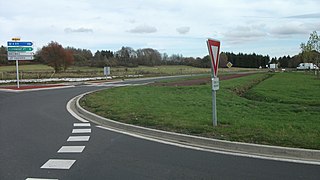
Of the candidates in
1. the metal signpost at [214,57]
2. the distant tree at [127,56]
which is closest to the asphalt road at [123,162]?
the metal signpost at [214,57]

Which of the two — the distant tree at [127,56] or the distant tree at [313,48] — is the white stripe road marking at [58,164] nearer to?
the distant tree at [313,48]

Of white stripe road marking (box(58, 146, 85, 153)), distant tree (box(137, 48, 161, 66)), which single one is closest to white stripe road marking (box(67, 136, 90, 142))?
white stripe road marking (box(58, 146, 85, 153))

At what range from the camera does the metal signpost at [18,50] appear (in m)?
31.5

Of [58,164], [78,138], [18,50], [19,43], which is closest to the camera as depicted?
[58,164]

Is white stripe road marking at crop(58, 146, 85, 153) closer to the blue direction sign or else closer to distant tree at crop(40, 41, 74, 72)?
the blue direction sign

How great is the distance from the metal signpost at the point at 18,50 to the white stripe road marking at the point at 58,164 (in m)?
27.4

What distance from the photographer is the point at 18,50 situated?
31.7 meters

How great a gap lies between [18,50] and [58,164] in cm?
2845

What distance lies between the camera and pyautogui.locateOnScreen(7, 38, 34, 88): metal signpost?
103ft

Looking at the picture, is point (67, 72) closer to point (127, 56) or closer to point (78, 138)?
point (127, 56)

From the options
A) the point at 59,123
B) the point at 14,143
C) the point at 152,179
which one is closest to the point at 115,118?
the point at 59,123

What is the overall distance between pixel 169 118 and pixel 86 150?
389cm

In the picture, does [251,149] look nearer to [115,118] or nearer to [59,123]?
[115,118]

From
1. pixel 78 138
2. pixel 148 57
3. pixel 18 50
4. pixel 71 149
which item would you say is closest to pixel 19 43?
pixel 18 50
